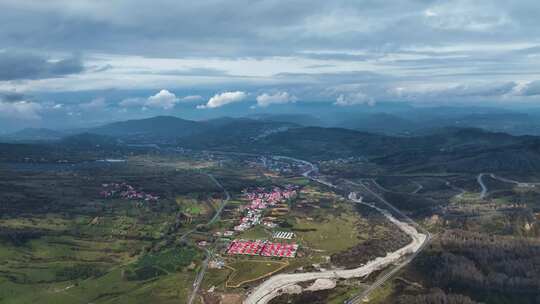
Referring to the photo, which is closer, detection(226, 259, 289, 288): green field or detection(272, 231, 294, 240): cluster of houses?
detection(226, 259, 289, 288): green field

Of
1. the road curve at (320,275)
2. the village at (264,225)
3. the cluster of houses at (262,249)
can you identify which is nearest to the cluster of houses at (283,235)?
the village at (264,225)

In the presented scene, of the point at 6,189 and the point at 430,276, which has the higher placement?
the point at 6,189

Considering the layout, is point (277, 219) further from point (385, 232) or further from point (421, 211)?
point (421, 211)

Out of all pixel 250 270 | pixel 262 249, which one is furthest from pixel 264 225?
pixel 250 270

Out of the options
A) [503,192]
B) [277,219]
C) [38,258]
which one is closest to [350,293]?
[277,219]

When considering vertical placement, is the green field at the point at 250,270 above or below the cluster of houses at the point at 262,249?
below

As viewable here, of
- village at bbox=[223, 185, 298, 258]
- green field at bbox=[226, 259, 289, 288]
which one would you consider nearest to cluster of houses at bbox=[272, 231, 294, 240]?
village at bbox=[223, 185, 298, 258]

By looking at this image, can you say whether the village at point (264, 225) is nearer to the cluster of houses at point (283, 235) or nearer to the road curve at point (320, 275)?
the cluster of houses at point (283, 235)

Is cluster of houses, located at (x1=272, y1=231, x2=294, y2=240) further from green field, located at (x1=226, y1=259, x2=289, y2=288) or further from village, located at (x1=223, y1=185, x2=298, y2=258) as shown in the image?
green field, located at (x1=226, y1=259, x2=289, y2=288)
